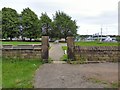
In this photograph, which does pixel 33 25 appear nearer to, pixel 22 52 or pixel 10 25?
pixel 10 25

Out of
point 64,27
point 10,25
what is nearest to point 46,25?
point 64,27

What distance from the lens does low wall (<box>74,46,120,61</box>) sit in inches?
795

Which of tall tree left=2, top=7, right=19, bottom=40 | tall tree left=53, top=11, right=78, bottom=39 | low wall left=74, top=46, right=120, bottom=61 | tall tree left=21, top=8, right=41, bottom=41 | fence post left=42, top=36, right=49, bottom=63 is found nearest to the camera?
fence post left=42, top=36, right=49, bottom=63

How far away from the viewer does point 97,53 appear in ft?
66.5

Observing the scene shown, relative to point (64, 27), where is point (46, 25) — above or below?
above

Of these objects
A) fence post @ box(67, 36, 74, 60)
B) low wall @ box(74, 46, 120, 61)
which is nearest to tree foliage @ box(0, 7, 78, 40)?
fence post @ box(67, 36, 74, 60)

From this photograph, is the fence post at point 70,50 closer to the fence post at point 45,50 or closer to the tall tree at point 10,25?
the fence post at point 45,50

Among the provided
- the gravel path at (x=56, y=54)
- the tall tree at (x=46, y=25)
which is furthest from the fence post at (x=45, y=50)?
the tall tree at (x=46, y=25)

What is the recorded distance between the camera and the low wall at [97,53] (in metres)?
20.2

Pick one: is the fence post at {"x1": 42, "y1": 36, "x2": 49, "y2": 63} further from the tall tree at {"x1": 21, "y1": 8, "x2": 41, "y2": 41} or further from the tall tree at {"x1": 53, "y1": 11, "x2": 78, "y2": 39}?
the tall tree at {"x1": 53, "y1": 11, "x2": 78, "y2": 39}

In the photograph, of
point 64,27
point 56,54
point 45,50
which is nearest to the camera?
point 45,50

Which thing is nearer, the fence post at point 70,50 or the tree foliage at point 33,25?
the fence post at point 70,50

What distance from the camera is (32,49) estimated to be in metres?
20.0

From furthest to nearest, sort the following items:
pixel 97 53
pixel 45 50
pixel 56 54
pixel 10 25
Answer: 1. pixel 10 25
2. pixel 56 54
3. pixel 97 53
4. pixel 45 50
